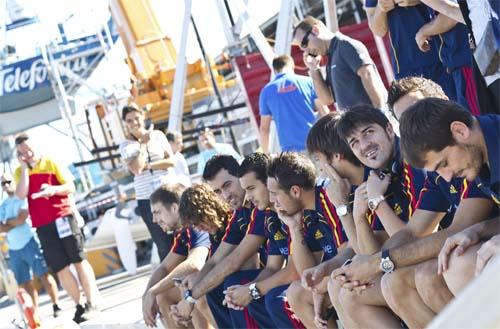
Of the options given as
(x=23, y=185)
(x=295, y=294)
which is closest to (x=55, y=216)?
(x=23, y=185)

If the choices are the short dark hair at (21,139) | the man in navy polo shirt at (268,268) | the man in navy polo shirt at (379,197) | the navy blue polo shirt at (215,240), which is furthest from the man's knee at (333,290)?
the short dark hair at (21,139)

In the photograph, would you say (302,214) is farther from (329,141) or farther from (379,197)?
(379,197)

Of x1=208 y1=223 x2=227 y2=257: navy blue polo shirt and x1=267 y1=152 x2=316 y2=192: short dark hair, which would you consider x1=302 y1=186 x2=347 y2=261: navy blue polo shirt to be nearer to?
x1=267 y1=152 x2=316 y2=192: short dark hair

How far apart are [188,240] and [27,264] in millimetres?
3844

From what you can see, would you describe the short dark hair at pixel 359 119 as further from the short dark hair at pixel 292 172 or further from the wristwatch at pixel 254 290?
the wristwatch at pixel 254 290

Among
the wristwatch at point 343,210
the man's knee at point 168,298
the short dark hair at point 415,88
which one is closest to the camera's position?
the short dark hair at point 415,88

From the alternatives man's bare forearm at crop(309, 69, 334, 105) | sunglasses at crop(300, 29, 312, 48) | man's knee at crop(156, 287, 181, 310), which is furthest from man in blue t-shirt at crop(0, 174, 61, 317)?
sunglasses at crop(300, 29, 312, 48)

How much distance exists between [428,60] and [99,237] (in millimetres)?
10698

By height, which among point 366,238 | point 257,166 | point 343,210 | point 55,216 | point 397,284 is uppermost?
point 257,166

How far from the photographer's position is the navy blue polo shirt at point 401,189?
3558mm

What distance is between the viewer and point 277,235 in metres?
4.55

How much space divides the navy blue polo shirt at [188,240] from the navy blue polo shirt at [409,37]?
5.06 ft

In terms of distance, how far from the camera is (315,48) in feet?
18.3

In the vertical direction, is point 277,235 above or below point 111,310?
above
